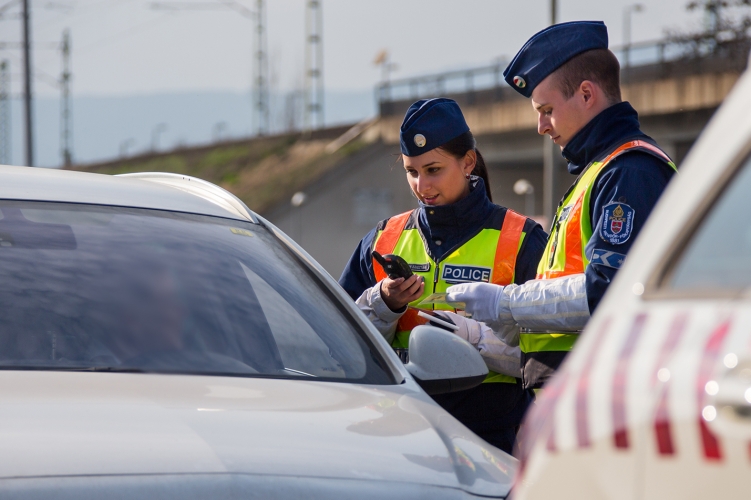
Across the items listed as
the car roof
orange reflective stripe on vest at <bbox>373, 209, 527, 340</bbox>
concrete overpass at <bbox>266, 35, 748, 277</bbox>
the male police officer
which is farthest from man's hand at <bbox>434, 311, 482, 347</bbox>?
concrete overpass at <bbox>266, 35, 748, 277</bbox>

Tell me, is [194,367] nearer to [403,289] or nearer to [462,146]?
[403,289]

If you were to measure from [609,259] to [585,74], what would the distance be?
741 millimetres

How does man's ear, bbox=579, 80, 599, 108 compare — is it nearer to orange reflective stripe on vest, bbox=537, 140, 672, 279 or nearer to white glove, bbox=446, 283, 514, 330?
orange reflective stripe on vest, bbox=537, 140, 672, 279

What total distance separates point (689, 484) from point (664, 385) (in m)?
0.13

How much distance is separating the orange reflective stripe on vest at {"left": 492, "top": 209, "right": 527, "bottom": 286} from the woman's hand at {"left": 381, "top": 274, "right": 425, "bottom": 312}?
29cm

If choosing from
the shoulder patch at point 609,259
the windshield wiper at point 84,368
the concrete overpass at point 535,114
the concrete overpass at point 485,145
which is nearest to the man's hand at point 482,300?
the shoulder patch at point 609,259

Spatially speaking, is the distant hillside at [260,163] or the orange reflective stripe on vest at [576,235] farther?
the distant hillside at [260,163]

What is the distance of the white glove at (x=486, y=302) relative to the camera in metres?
3.44

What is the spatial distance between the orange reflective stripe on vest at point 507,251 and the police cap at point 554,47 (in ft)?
1.95

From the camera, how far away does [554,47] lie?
3.52m

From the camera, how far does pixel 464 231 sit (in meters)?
4.04

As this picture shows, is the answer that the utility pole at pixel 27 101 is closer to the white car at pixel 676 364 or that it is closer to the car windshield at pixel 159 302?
the car windshield at pixel 159 302

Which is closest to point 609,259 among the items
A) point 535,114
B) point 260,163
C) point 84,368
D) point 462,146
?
point 462,146

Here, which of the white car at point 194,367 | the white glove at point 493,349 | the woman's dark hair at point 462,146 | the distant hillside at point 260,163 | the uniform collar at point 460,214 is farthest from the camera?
the distant hillside at point 260,163
